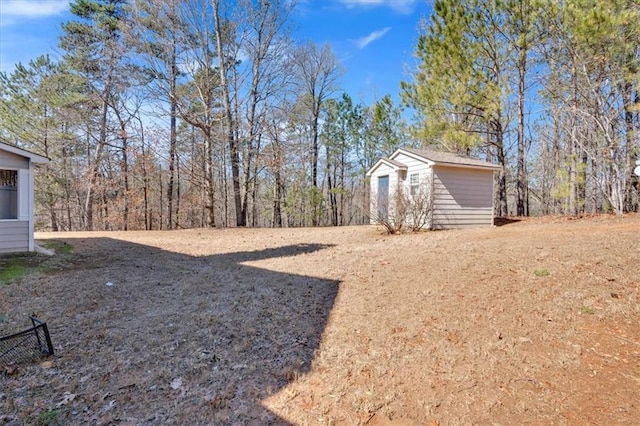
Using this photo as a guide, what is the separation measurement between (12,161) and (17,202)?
80 cm

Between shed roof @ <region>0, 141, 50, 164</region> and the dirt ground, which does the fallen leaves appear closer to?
the dirt ground

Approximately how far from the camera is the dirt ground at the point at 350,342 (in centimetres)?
210

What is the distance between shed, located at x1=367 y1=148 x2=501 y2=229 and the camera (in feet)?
30.6

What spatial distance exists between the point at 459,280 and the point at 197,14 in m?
14.1

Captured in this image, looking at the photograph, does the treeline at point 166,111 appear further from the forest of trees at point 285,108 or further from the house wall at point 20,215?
the house wall at point 20,215

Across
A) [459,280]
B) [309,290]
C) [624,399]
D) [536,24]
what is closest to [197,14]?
[536,24]

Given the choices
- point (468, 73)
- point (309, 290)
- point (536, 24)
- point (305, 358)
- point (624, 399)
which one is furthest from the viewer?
point (468, 73)

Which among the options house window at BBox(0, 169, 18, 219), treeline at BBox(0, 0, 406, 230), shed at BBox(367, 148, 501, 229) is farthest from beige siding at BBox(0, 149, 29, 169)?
shed at BBox(367, 148, 501, 229)

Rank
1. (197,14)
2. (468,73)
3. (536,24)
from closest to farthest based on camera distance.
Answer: (536,24) < (468,73) < (197,14)

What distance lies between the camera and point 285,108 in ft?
54.7

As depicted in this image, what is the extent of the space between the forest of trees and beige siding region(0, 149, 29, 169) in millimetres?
6151

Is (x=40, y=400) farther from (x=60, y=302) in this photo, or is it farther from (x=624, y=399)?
(x=624, y=399)

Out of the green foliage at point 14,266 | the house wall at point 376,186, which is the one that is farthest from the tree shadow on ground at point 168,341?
the house wall at point 376,186

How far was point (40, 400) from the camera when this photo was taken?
2.20m
